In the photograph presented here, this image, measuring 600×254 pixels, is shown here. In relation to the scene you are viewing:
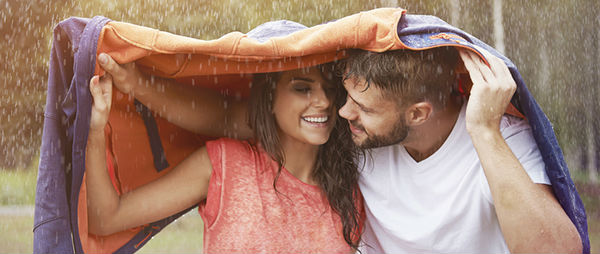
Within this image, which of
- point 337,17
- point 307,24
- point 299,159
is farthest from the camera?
point 337,17

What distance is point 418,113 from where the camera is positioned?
2.27m

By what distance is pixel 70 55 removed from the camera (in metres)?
1.98

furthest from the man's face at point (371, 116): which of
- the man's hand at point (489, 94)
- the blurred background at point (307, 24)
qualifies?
the blurred background at point (307, 24)

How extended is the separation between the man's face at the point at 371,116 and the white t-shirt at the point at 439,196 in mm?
167

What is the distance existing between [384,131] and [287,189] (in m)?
0.44

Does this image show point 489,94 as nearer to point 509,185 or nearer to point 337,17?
point 509,185

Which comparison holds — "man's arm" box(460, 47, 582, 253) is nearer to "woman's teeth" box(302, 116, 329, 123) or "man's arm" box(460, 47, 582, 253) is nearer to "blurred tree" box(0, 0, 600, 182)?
"woman's teeth" box(302, 116, 329, 123)

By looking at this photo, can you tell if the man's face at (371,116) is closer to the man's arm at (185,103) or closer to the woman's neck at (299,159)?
the woman's neck at (299,159)

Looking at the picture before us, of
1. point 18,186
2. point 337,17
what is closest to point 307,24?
point 337,17

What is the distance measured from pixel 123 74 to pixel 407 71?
101 cm

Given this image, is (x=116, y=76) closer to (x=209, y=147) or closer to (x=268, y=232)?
(x=209, y=147)

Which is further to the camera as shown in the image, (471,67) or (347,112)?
(347,112)

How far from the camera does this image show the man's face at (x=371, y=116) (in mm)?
2182

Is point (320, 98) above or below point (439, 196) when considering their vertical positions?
above
